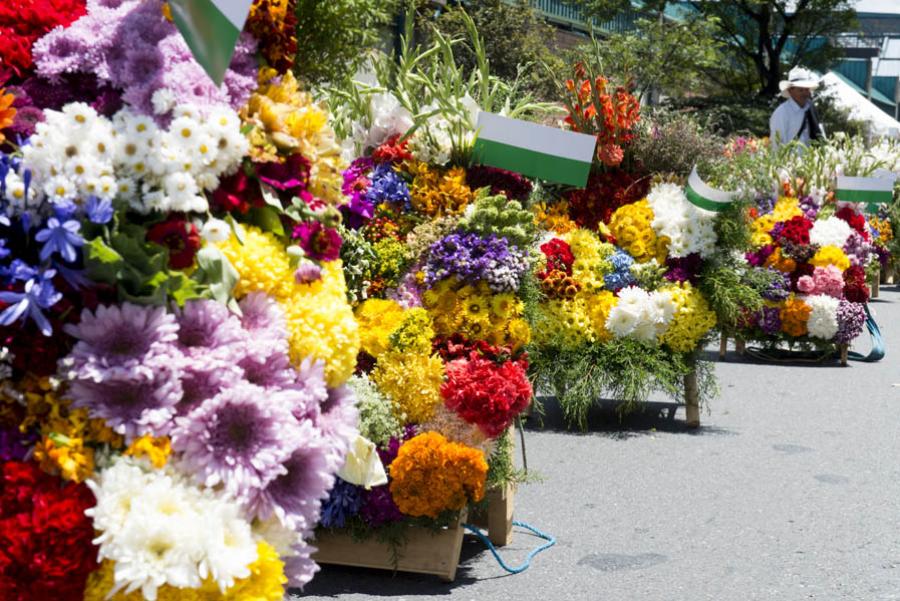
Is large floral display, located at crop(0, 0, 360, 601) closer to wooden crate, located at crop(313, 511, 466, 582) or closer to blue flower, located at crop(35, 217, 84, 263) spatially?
blue flower, located at crop(35, 217, 84, 263)

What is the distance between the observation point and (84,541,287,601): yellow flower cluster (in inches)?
93.5

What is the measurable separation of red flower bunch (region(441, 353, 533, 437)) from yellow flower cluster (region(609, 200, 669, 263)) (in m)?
2.73

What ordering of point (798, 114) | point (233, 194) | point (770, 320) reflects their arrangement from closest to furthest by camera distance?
point (233, 194), point (770, 320), point (798, 114)

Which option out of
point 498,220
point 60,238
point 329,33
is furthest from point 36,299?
point 498,220

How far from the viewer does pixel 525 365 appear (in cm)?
489

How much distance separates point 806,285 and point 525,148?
619 cm

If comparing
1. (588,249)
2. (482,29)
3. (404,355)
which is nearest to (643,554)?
(404,355)

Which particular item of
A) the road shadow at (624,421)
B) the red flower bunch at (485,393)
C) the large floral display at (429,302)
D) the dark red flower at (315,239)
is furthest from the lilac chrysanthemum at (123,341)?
the road shadow at (624,421)

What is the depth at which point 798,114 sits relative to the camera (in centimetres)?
1270

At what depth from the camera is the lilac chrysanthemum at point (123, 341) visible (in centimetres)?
240

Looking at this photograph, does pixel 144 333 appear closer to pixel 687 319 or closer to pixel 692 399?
pixel 687 319

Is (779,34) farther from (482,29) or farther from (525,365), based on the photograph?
(525,365)

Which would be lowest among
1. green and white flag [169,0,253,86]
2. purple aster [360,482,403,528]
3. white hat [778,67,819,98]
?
purple aster [360,482,403,528]

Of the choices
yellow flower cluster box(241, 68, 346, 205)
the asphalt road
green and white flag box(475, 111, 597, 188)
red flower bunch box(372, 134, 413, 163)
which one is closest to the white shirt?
the asphalt road
